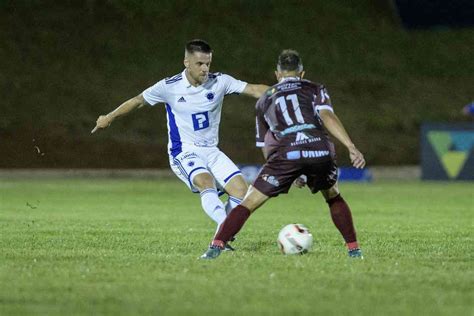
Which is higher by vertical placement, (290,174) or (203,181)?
(290,174)

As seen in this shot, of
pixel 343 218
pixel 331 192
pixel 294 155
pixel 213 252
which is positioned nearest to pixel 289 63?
pixel 294 155

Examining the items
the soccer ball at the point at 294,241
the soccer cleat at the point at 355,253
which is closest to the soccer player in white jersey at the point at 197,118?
Result: the soccer ball at the point at 294,241

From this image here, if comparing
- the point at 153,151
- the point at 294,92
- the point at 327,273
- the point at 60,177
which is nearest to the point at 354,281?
the point at 327,273

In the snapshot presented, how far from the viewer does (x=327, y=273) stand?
886 cm

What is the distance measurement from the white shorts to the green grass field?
81 centimetres

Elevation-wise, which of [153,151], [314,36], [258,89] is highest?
[258,89]

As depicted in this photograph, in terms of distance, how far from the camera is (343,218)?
33.3ft

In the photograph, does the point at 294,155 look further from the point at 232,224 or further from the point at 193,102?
the point at 193,102

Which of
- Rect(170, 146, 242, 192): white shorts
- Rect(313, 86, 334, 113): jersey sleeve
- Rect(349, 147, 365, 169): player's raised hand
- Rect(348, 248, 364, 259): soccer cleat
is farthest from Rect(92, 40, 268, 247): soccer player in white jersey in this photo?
Rect(349, 147, 365, 169): player's raised hand

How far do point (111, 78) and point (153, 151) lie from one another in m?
6.36

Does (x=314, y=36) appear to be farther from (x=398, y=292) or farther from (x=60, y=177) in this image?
(x=398, y=292)

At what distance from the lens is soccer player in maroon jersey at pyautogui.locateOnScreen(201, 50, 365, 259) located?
32.1 ft

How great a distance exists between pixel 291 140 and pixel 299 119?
21 centimetres

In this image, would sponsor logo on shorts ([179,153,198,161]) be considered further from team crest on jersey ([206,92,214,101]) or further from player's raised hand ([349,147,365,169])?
player's raised hand ([349,147,365,169])
